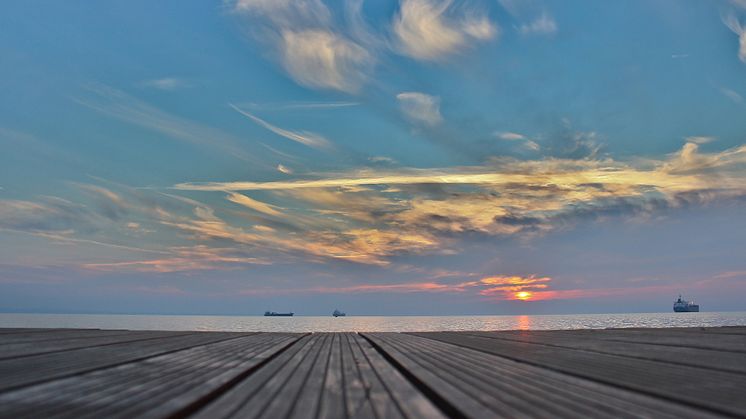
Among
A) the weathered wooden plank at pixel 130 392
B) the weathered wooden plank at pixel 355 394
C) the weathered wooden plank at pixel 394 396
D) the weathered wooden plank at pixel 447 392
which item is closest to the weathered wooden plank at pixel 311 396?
the weathered wooden plank at pixel 355 394

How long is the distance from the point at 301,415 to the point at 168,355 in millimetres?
5558

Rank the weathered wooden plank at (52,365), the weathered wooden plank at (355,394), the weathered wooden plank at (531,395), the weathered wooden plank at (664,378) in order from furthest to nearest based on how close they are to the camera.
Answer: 1. the weathered wooden plank at (52,365)
2. the weathered wooden plank at (664,378)
3. the weathered wooden plank at (355,394)
4. the weathered wooden plank at (531,395)

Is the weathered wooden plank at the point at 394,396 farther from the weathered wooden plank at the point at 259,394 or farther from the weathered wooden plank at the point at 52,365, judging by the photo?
the weathered wooden plank at the point at 52,365

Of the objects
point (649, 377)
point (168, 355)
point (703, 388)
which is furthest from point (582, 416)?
point (168, 355)

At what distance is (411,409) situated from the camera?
10.8ft

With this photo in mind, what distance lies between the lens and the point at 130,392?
13.1ft

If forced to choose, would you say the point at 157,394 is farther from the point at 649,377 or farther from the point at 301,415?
the point at 649,377

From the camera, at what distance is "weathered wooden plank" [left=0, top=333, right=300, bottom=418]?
3.26 meters

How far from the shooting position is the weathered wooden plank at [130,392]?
10.7 feet

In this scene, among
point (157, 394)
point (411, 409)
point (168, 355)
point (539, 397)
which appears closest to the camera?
point (411, 409)

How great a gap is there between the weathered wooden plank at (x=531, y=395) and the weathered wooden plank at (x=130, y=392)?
6.88 feet

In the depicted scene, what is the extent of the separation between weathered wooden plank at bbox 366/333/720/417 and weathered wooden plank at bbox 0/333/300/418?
210 cm

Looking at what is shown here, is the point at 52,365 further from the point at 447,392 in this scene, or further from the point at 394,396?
the point at 447,392

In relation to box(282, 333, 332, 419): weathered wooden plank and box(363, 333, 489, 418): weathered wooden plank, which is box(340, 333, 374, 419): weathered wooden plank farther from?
box(363, 333, 489, 418): weathered wooden plank
